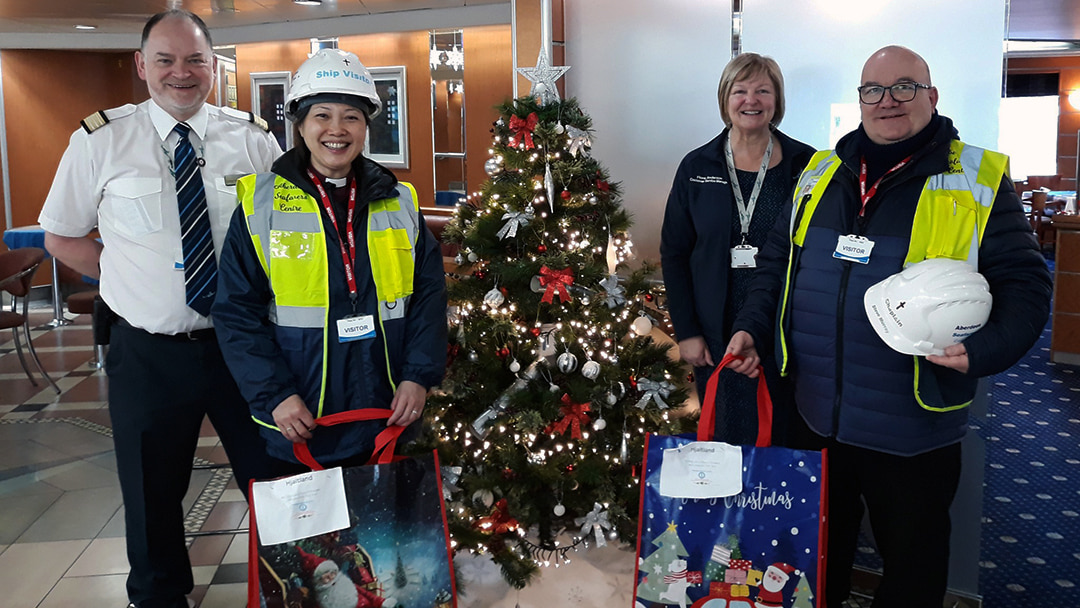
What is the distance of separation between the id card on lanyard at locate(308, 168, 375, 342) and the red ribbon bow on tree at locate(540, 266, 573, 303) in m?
0.86

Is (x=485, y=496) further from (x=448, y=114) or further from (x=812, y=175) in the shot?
(x=448, y=114)

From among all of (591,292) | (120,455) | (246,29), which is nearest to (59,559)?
(120,455)

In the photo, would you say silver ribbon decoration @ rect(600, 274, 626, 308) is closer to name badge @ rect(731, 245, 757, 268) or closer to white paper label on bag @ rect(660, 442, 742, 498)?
name badge @ rect(731, 245, 757, 268)

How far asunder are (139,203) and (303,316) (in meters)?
0.68

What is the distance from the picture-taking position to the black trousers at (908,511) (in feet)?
6.07

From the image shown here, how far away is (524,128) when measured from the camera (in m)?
2.75

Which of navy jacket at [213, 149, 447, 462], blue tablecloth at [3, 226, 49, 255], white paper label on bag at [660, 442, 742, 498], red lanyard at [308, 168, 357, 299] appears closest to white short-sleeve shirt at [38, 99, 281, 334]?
navy jacket at [213, 149, 447, 462]

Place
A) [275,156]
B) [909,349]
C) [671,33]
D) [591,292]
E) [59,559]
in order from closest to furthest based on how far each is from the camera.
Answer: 1. [909,349]
2. [275,156]
3. [591,292]
4. [59,559]
5. [671,33]

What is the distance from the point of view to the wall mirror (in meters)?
8.46

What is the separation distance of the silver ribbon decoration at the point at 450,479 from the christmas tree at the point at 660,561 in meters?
0.86

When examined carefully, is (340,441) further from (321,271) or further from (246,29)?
(246,29)

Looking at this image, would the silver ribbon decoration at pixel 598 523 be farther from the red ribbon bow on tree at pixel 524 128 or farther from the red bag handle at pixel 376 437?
the red ribbon bow on tree at pixel 524 128

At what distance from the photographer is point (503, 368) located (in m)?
2.83

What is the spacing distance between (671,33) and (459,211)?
125 centimetres
